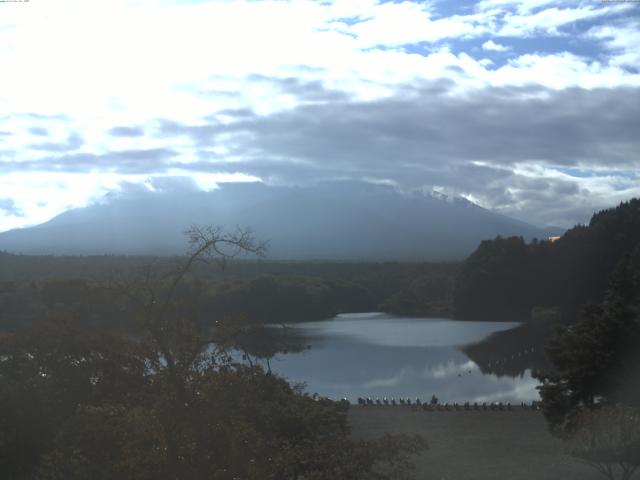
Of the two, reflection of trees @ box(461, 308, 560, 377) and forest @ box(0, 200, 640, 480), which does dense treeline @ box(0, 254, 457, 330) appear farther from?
forest @ box(0, 200, 640, 480)

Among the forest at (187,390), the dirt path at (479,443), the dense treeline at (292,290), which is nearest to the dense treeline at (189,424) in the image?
the forest at (187,390)

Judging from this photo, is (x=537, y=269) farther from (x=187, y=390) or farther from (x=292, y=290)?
(x=187, y=390)

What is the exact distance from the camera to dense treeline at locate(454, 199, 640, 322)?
54.6 metres

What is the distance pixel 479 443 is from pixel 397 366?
16812 millimetres

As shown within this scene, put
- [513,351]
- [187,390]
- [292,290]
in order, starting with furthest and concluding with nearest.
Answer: [292,290], [513,351], [187,390]

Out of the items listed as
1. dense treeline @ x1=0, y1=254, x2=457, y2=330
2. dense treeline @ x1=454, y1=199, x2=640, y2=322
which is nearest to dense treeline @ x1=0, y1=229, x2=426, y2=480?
dense treeline @ x1=0, y1=254, x2=457, y2=330

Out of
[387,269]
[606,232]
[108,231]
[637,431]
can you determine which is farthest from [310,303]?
[108,231]

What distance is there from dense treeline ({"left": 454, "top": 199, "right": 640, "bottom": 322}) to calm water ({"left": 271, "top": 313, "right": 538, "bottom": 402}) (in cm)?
867

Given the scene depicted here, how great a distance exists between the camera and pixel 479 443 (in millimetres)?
14938

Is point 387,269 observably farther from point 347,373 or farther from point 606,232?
point 347,373

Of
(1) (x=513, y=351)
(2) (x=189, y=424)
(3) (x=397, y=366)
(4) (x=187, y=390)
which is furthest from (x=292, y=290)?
(2) (x=189, y=424)

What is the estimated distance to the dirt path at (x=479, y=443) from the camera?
1247 centimetres

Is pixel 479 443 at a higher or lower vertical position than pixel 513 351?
higher

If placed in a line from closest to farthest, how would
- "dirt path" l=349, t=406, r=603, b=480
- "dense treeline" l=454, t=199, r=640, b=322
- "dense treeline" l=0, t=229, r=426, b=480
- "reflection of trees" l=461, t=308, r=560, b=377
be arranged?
"dense treeline" l=0, t=229, r=426, b=480 < "dirt path" l=349, t=406, r=603, b=480 < "reflection of trees" l=461, t=308, r=560, b=377 < "dense treeline" l=454, t=199, r=640, b=322
